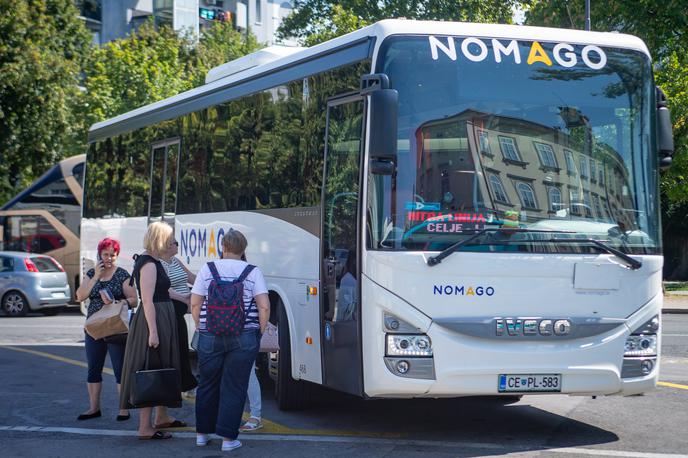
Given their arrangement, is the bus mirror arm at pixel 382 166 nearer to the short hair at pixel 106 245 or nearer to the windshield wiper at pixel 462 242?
the windshield wiper at pixel 462 242

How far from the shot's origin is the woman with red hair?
31.6ft

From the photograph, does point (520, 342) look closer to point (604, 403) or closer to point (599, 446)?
point (599, 446)

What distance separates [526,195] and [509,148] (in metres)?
0.38

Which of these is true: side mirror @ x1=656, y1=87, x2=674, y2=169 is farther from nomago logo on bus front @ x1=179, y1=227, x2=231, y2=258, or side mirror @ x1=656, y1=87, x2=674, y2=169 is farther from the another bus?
the another bus

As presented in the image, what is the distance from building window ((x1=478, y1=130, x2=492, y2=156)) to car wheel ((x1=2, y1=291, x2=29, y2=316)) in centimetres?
1965

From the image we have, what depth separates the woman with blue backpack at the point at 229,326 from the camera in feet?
27.0

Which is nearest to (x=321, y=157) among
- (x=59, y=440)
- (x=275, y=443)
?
(x=275, y=443)

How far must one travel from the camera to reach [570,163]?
8430mm

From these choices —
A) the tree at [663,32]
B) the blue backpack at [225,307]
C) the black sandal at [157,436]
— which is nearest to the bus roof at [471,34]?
the blue backpack at [225,307]

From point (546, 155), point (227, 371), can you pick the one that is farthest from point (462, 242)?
point (227, 371)

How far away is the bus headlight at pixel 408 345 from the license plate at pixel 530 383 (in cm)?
62

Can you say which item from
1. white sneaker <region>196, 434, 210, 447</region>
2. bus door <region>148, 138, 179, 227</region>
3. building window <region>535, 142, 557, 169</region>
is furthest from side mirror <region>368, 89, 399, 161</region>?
bus door <region>148, 138, 179, 227</region>

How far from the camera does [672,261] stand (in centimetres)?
4091

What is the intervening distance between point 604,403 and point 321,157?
382 cm
